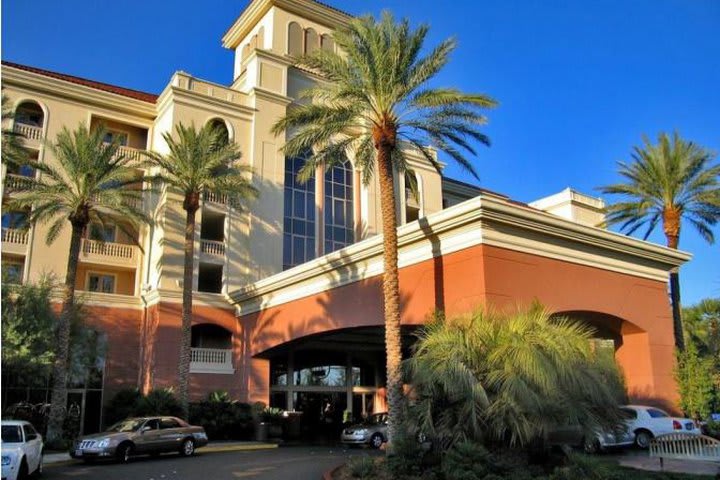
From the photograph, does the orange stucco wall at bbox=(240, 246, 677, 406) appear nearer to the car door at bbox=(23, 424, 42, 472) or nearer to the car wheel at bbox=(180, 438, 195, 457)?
the car wheel at bbox=(180, 438, 195, 457)

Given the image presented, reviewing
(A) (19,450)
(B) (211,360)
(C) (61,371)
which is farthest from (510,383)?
(B) (211,360)

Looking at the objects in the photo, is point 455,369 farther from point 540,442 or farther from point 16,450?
point 16,450

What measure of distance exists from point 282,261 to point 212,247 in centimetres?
425

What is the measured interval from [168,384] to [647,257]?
22.1 m

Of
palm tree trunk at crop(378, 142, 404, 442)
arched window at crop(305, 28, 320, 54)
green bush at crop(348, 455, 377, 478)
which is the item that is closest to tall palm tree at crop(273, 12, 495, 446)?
palm tree trunk at crop(378, 142, 404, 442)

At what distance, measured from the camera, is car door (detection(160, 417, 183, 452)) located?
2144 centimetres

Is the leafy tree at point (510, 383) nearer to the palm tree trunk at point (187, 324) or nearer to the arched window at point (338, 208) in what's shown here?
the palm tree trunk at point (187, 324)

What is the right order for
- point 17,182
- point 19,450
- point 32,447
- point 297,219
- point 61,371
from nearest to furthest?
point 19,450 → point 32,447 → point 61,371 → point 17,182 → point 297,219

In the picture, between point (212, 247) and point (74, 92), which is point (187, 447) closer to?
point (212, 247)

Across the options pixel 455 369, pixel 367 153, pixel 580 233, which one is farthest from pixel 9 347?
pixel 580 233

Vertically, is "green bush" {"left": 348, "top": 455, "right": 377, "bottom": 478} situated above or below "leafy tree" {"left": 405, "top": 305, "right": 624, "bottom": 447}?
below

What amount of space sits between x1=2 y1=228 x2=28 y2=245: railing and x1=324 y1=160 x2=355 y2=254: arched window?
16466mm

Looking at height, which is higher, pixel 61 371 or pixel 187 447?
pixel 61 371

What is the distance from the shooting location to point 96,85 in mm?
39469
